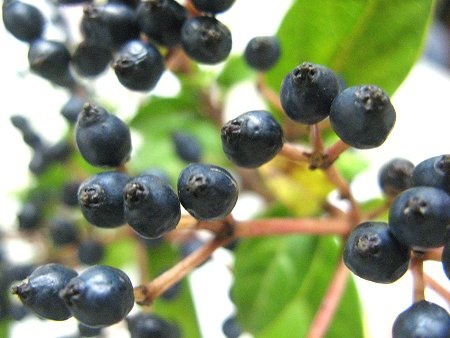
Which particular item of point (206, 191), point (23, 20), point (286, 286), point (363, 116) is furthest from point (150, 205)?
point (286, 286)

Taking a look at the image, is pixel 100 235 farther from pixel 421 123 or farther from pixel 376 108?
pixel 421 123

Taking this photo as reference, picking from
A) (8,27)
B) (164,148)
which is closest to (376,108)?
(8,27)

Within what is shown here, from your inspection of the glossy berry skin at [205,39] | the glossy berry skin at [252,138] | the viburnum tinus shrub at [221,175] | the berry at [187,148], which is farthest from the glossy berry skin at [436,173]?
the berry at [187,148]

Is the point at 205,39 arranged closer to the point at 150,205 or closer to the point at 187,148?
the point at 150,205

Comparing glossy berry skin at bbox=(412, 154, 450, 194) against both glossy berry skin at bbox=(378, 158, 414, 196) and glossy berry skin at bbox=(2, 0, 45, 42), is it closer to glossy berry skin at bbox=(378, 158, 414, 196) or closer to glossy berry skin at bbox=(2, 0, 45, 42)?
glossy berry skin at bbox=(378, 158, 414, 196)

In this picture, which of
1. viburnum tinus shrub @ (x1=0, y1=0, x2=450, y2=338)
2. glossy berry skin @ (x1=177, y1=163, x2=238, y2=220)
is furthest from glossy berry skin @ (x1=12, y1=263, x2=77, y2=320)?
glossy berry skin @ (x1=177, y1=163, x2=238, y2=220)

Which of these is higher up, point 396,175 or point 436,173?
point 436,173

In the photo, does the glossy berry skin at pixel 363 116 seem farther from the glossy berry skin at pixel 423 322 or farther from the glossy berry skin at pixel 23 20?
the glossy berry skin at pixel 23 20
